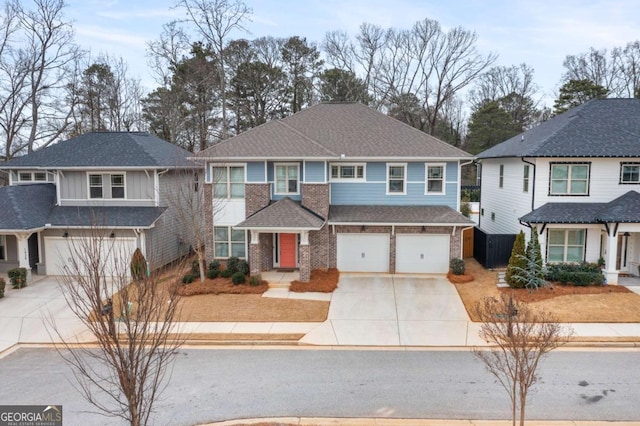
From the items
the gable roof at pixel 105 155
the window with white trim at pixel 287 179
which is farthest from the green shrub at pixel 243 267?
the gable roof at pixel 105 155

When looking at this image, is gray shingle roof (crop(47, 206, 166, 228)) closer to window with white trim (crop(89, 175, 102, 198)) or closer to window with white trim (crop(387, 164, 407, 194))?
window with white trim (crop(89, 175, 102, 198))

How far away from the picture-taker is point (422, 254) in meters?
20.4

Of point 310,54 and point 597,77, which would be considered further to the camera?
point 597,77

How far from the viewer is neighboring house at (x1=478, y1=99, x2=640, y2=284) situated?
1838cm

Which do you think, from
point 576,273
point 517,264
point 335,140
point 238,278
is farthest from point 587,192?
point 238,278

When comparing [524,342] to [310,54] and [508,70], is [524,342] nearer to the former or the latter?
[310,54]

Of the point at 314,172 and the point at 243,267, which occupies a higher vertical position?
the point at 314,172

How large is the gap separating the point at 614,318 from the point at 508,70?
2083 inches

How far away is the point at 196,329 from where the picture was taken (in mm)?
14367

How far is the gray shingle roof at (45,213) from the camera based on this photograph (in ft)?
64.7

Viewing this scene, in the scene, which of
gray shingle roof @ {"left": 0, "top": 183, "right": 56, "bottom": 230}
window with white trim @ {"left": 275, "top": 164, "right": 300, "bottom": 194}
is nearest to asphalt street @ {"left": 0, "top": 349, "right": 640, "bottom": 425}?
gray shingle roof @ {"left": 0, "top": 183, "right": 56, "bottom": 230}

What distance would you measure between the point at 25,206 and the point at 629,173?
27.0 metres

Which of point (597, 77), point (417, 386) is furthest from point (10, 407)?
point (597, 77)

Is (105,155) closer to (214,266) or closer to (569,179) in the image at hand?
(214,266)
